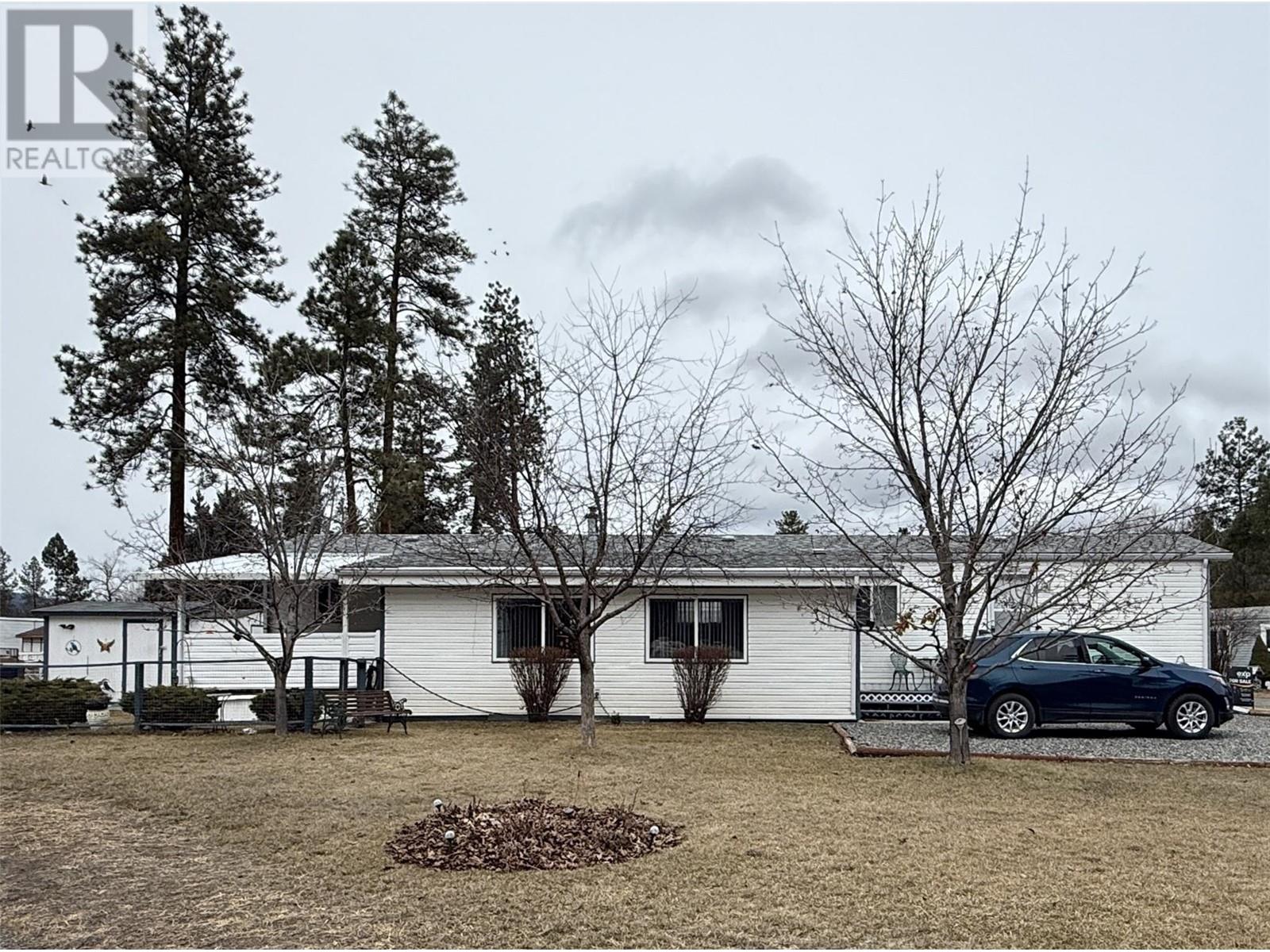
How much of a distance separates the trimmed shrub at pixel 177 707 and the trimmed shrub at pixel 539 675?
14.8 ft

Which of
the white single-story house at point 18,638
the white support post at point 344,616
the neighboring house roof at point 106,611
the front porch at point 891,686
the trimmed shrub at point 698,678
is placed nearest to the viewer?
the white support post at point 344,616

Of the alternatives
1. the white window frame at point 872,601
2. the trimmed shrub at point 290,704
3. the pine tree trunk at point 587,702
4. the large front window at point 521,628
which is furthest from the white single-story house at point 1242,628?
the trimmed shrub at point 290,704

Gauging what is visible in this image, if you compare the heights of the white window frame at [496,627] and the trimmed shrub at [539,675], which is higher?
the white window frame at [496,627]

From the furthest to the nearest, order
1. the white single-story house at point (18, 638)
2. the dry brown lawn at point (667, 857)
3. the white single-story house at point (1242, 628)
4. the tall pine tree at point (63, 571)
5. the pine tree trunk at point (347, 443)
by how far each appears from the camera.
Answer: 1. the tall pine tree at point (63, 571)
2. the white single-story house at point (18, 638)
3. the white single-story house at point (1242, 628)
4. the pine tree trunk at point (347, 443)
5. the dry brown lawn at point (667, 857)

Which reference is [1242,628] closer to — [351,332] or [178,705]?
[351,332]

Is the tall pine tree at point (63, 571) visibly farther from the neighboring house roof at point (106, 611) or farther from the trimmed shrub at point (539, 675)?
the trimmed shrub at point (539, 675)

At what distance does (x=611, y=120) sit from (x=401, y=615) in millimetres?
8485

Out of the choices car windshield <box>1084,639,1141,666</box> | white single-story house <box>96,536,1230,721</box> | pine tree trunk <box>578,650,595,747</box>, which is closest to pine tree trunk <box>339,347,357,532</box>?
white single-story house <box>96,536,1230,721</box>

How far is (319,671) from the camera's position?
1894 cm

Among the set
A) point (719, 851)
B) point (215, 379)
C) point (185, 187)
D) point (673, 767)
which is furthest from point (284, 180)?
point (719, 851)

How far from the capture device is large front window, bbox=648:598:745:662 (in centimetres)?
1809

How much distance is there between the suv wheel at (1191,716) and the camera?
14891mm

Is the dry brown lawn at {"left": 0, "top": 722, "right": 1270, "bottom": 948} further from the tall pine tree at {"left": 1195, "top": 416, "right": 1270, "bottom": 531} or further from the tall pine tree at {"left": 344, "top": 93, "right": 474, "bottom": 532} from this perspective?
the tall pine tree at {"left": 1195, "top": 416, "right": 1270, "bottom": 531}

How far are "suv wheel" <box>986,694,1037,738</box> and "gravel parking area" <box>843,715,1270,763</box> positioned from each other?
203mm
